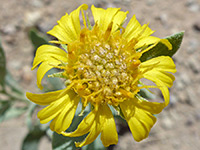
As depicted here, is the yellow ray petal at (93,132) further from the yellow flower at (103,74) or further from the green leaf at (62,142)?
the green leaf at (62,142)

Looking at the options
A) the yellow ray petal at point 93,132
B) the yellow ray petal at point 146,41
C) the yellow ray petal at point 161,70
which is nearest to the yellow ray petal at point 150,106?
the yellow ray petal at point 161,70

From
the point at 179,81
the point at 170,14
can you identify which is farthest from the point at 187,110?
the point at 170,14

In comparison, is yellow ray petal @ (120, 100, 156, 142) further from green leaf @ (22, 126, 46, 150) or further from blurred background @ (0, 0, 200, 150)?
blurred background @ (0, 0, 200, 150)

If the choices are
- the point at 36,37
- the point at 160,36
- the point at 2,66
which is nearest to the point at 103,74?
the point at 36,37

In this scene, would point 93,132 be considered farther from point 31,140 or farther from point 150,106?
point 31,140

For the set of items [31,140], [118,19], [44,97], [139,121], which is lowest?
[31,140]

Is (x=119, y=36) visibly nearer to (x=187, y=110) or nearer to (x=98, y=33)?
(x=98, y=33)
